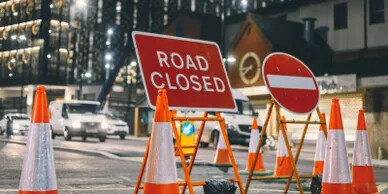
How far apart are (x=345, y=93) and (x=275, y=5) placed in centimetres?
Result: 1414

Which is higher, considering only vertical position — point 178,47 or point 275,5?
point 275,5

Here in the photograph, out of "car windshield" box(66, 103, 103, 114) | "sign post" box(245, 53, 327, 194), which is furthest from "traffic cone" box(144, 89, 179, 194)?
"car windshield" box(66, 103, 103, 114)

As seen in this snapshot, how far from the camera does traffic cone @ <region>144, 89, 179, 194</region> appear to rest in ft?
14.3

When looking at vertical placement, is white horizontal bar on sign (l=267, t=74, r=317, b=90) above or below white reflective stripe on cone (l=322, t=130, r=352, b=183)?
above

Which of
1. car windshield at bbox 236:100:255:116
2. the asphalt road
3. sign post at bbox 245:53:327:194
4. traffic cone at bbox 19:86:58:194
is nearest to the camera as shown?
traffic cone at bbox 19:86:58:194

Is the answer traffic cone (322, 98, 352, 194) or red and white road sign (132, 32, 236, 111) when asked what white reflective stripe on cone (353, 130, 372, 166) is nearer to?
traffic cone (322, 98, 352, 194)

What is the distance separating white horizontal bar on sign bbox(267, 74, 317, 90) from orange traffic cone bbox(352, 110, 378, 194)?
738 mm

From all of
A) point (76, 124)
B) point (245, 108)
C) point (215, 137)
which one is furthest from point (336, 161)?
point (76, 124)

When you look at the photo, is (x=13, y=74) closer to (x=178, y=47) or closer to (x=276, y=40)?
(x=276, y=40)

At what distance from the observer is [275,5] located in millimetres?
35406

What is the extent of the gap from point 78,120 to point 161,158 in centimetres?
2035

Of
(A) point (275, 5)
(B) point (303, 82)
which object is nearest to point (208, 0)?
(A) point (275, 5)

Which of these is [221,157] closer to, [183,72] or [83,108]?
[183,72]

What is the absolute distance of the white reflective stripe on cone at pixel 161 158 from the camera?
4367mm
